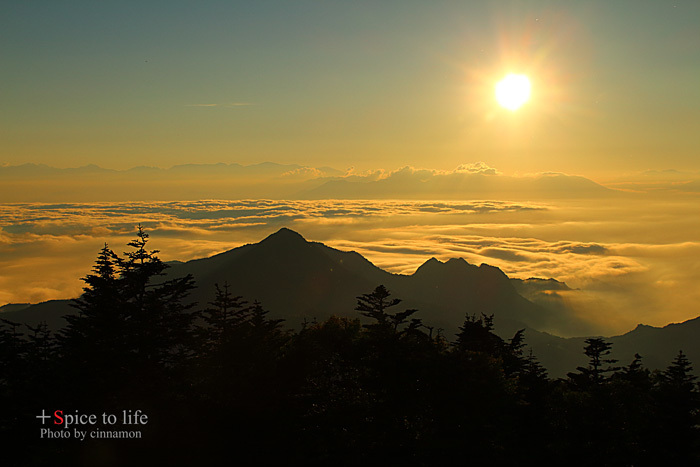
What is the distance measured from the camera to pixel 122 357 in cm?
3192

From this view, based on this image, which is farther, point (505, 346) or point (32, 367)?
point (505, 346)

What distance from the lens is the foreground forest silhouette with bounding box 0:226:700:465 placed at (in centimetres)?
2948

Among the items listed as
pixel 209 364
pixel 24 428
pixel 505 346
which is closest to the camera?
pixel 24 428

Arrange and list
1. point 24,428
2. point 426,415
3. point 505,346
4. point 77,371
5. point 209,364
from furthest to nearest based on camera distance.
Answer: point 505,346, point 209,364, point 426,415, point 77,371, point 24,428

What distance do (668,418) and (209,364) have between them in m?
34.3

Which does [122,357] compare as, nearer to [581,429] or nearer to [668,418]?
[581,429]

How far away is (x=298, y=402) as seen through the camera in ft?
109

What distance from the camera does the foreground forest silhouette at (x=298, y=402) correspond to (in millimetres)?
29484

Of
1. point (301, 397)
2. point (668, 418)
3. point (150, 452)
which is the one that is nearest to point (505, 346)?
point (668, 418)

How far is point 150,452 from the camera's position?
93.4 ft

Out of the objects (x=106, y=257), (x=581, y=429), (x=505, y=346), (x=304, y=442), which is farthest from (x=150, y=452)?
(x=505, y=346)

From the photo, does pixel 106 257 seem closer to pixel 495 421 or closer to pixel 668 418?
pixel 495 421

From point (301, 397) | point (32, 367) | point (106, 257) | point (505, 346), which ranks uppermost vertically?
point (106, 257)

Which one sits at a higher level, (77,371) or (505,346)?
(77,371)
